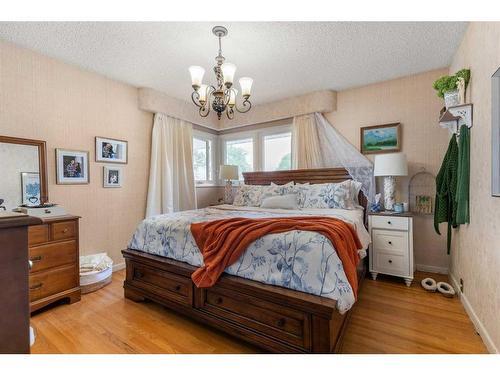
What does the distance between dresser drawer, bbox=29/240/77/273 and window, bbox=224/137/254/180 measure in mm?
2874

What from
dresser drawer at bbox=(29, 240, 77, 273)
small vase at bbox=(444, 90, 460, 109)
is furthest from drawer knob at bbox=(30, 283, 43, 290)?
small vase at bbox=(444, 90, 460, 109)

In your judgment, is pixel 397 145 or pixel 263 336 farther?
pixel 397 145

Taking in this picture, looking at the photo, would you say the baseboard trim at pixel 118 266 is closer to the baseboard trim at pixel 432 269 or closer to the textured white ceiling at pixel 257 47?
the textured white ceiling at pixel 257 47

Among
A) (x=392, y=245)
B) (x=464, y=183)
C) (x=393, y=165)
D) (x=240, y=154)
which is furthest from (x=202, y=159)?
(x=464, y=183)

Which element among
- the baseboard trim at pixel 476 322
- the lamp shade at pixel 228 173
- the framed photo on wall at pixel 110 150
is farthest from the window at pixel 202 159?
the baseboard trim at pixel 476 322

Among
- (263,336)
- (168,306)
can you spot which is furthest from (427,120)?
(168,306)

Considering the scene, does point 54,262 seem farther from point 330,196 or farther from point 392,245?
point 392,245

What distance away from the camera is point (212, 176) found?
192 inches

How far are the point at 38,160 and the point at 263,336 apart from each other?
2.72 meters

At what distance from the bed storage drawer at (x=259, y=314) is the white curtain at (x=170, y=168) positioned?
2084 mm

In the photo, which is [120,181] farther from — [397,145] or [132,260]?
[397,145]

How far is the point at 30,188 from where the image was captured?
2.43m

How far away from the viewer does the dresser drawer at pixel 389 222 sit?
8.80 ft

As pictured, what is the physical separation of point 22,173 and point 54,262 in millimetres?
938
